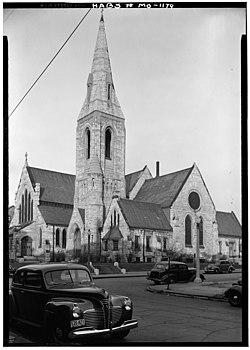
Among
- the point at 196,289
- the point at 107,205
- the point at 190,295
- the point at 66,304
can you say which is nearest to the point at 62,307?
the point at 66,304

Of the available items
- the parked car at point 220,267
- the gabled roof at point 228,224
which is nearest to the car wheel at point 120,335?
the parked car at point 220,267

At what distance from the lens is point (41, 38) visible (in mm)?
4215

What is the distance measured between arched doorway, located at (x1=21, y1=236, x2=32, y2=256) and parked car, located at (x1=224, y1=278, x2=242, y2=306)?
204 centimetres

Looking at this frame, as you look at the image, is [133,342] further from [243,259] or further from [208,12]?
[208,12]

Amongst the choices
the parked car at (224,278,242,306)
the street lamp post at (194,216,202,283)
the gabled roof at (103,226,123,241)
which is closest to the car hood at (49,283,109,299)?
the gabled roof at (103,226,123,241)

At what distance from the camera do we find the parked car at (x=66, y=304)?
11.5 ft

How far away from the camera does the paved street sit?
3.68 metres

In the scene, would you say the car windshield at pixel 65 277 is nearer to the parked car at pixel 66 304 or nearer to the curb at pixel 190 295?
the parked car at pixel 66 304

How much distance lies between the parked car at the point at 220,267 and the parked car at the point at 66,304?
3.54 feet

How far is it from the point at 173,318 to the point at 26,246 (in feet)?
5.21

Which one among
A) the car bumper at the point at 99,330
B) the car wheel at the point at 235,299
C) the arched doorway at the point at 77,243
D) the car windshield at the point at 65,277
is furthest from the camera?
the arched doorway at the point at 77,243

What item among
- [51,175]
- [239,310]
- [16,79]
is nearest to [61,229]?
[51,175]

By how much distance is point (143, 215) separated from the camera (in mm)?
4453

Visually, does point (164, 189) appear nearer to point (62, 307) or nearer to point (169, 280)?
point (169, 280)
